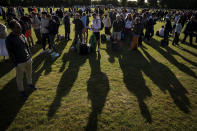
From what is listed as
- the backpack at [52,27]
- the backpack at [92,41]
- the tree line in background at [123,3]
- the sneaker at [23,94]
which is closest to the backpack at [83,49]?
the backpack at [92,41]

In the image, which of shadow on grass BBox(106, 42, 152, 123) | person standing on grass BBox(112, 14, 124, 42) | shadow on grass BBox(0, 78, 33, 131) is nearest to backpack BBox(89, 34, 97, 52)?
shadow on grass BBox(106, 42, 152, 123)

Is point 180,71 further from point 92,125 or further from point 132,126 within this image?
point 92,125

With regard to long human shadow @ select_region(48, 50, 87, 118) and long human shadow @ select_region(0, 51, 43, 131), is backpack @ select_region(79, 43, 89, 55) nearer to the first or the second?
long human shadow @ select_region(48, 50, 87, 118)

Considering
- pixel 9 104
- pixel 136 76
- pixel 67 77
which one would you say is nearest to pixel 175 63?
pixel 136 76

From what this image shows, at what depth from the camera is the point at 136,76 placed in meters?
6.68

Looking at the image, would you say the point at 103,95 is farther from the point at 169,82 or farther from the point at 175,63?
the point at 175,63

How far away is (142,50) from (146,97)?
6035 millimetres

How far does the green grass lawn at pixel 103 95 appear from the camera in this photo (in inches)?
157

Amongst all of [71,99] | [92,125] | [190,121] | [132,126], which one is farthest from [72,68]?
[190,121]

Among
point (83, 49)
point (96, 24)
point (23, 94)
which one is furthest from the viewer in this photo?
point (96, 24)

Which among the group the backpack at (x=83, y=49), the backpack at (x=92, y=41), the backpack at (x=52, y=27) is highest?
the backpack at (x=52, y=27)

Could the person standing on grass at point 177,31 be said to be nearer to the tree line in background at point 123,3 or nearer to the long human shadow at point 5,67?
the long human shadow at point 5,67

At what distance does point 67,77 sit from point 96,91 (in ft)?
5.72

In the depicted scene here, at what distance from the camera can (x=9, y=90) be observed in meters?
5.32
